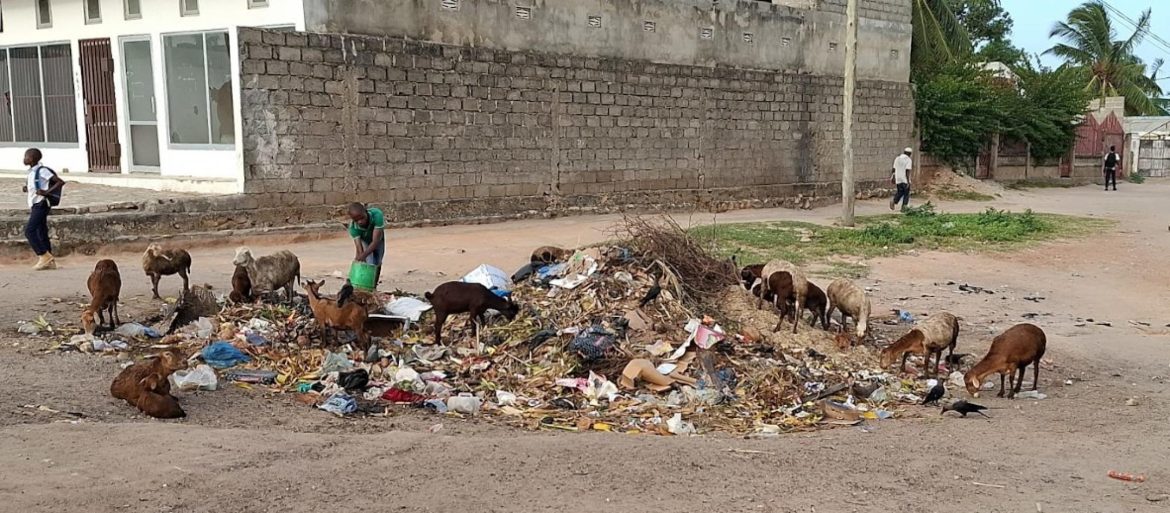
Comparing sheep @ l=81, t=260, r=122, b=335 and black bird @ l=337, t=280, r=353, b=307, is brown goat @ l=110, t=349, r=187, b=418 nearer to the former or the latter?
black bird @ l=337, t=280, r=353, b=307

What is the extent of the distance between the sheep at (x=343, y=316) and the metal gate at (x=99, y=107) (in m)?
11.3

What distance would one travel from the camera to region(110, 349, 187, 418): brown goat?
5453 millimetres

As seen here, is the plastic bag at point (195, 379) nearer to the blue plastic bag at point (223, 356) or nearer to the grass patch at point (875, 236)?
the blue plastic bag at point (223, 356)

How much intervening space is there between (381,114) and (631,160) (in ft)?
19.8

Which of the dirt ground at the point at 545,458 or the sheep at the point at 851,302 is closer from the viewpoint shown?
the dirt ground at the point at 545,458

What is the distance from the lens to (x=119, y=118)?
16109 mm

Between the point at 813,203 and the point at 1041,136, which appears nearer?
the point at 813,203

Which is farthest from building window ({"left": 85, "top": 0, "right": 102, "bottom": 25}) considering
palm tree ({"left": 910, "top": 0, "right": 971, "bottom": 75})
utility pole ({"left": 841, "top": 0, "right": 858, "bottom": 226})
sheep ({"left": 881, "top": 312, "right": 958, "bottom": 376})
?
palm tree ({"left": 910, "top": 0, "right": 971, "bottom": 75})

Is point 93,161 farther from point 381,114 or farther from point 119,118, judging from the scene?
point 381,114

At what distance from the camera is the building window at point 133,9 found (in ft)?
51.2

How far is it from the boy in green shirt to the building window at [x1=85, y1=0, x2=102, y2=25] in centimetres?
1041

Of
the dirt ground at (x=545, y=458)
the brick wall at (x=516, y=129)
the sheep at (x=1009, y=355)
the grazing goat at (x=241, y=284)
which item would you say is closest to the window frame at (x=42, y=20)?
the brick wall at (x=516, y=129)

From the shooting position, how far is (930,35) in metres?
29.9

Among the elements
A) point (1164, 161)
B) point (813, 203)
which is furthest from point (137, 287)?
point (1164, 161)
